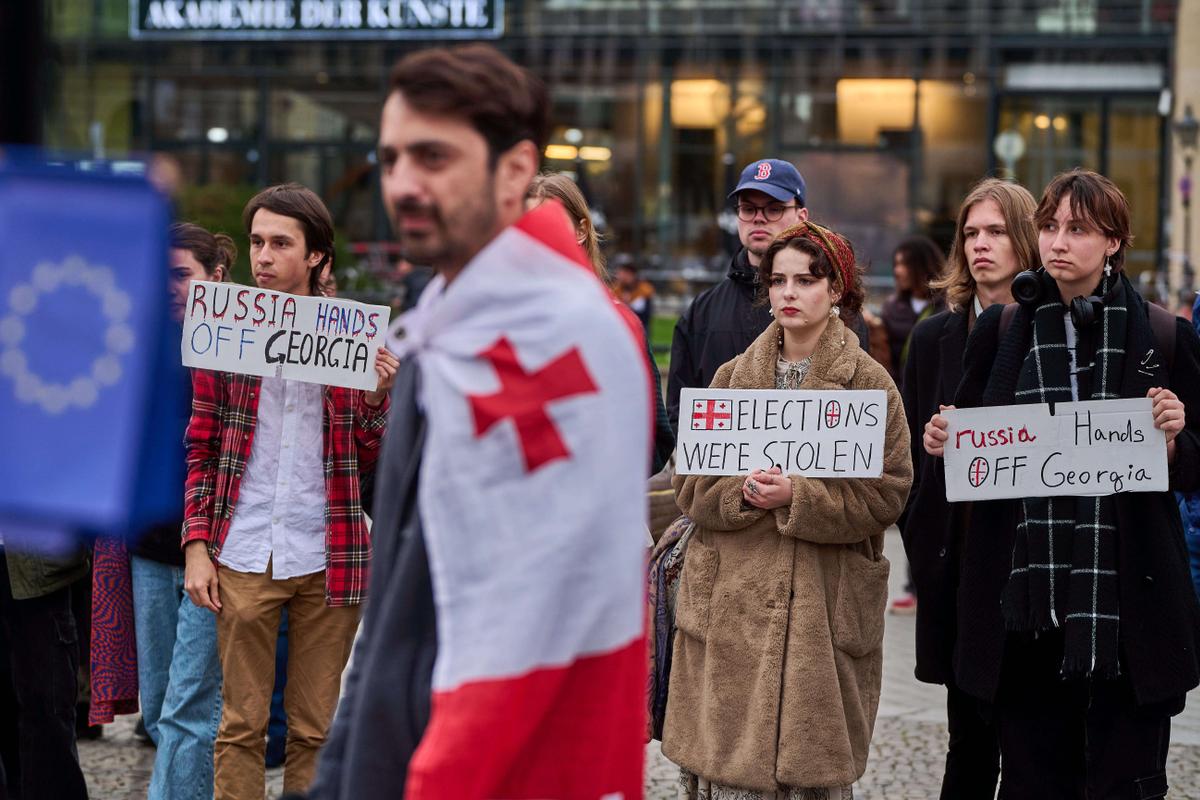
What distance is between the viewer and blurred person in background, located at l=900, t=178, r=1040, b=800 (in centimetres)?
520

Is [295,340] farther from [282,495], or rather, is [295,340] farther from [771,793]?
[771,793]

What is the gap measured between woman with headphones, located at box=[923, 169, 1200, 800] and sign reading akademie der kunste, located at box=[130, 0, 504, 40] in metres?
23.3

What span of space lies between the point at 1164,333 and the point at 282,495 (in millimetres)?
2510

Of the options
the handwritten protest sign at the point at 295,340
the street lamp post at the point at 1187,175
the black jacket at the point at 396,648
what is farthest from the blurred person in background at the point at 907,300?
the street lamp post at the point at 1187,175

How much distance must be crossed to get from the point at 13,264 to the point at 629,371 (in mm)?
831

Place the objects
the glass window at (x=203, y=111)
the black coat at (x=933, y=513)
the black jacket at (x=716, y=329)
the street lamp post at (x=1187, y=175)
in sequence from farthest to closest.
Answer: the glass window at (x=203, y=111) < the street lamp post at (x=1187, y=175) < the black jacket at (x=716, y=329) < the black coat at (x=933, y=513)

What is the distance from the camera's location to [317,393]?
508 centimetres

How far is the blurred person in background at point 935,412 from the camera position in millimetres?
5199

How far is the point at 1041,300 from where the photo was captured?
4793 mm

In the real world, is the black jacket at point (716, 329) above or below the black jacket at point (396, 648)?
above

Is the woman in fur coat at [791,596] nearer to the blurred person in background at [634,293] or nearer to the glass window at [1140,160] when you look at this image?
the blurred person in background at [634,293]

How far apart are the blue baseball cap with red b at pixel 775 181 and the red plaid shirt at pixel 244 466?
1583 mm

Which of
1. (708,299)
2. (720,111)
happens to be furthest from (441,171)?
(720,111)

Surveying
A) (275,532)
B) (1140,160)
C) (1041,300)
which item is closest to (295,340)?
(275,532)
